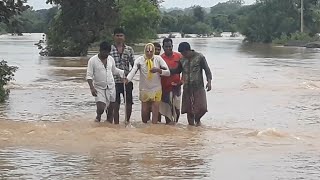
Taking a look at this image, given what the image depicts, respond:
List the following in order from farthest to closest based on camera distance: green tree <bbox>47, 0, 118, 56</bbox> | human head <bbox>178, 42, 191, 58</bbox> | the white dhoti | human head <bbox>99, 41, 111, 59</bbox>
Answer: green tree <bbox>47, 0, 118, 56</bbox>
human head <bbox>178, 42, 191, 58</bbox>
the white dhoti
human head <bbox>99, 41, 111, 59</bbox>


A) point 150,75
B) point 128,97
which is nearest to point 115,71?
point 150,75

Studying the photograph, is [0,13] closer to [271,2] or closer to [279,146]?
[279,146]

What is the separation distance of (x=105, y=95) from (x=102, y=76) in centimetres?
33

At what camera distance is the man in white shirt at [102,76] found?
11.8 meters

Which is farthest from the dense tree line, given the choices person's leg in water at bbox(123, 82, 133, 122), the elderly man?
the elderly man

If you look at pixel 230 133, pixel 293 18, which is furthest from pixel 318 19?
pixel 230 133

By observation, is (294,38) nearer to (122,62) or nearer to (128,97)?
(128,97)

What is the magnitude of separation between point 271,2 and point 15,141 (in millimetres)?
86201

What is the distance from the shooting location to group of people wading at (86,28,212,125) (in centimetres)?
1193

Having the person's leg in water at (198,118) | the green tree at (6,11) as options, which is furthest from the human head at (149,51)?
the green tree at (6,11)

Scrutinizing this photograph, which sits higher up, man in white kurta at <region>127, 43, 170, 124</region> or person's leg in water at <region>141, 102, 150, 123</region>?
man in white kurta at <region>127, 43, 170, 124</region>

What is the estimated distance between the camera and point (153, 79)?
40.1ft

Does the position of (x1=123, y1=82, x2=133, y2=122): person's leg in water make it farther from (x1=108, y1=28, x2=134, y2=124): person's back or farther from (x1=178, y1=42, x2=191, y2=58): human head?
(x1=178, y1=42, x2=191, y2=58): human head

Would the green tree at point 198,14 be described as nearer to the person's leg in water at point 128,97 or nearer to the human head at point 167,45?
the person's leg in water at point 128,97
